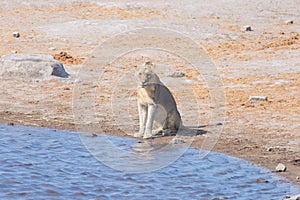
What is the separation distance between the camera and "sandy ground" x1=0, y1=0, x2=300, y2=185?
10469mm

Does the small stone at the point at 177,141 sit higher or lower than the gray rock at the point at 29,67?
lower

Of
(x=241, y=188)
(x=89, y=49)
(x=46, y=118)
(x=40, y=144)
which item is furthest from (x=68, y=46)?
(x=241, y=188)

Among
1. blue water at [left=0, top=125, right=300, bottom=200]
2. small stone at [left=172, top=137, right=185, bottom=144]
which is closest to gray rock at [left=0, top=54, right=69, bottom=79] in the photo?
blue water at [left=0, top=125, right=300, bottom=200]

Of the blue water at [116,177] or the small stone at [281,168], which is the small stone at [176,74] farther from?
the small stone at [281,168]

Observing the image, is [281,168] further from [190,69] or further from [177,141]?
[190,69]

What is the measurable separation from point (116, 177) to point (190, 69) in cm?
689

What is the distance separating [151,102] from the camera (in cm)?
1003

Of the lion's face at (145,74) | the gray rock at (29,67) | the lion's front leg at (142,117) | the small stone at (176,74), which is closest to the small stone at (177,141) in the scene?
the lion's front leg at (142,117)

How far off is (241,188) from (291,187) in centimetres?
58

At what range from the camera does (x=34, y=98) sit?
40.6ft

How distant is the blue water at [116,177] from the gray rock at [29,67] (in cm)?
373

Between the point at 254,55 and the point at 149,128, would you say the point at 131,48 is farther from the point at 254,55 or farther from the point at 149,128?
the point at 149,128

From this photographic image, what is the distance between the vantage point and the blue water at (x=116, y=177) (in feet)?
25.2

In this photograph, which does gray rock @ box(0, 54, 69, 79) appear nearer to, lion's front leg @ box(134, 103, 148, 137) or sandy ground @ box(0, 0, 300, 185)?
sandy ground @ box(0, 0, 300, 185)
